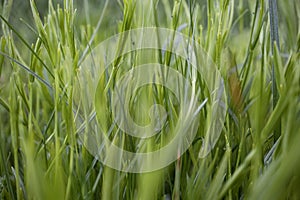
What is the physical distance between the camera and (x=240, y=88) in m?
0.62

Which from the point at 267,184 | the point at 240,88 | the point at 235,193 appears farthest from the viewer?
the point at 240,88

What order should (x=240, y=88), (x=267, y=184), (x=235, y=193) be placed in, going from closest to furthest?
1. (x=267, y=184)
2. (x=235, y=193)
3. (x=240, y=88)

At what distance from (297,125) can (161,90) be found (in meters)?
0.17

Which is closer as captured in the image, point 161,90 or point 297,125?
point 297,125

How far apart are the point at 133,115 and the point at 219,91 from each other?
107mm

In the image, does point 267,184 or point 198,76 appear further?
point 198,76

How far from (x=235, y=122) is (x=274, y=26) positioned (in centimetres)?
12

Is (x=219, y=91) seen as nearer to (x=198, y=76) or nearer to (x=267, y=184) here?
(x=198, y=76)

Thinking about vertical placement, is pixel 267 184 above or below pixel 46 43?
below

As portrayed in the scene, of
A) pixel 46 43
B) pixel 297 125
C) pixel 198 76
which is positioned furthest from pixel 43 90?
pixel 297 125

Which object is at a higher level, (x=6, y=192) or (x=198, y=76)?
(x=198, y=76)

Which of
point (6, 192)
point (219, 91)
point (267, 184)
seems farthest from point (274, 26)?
point (6, 192)

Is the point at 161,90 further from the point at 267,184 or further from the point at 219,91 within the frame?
the point at 267,184

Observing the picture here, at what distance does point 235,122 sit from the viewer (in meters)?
0.57
